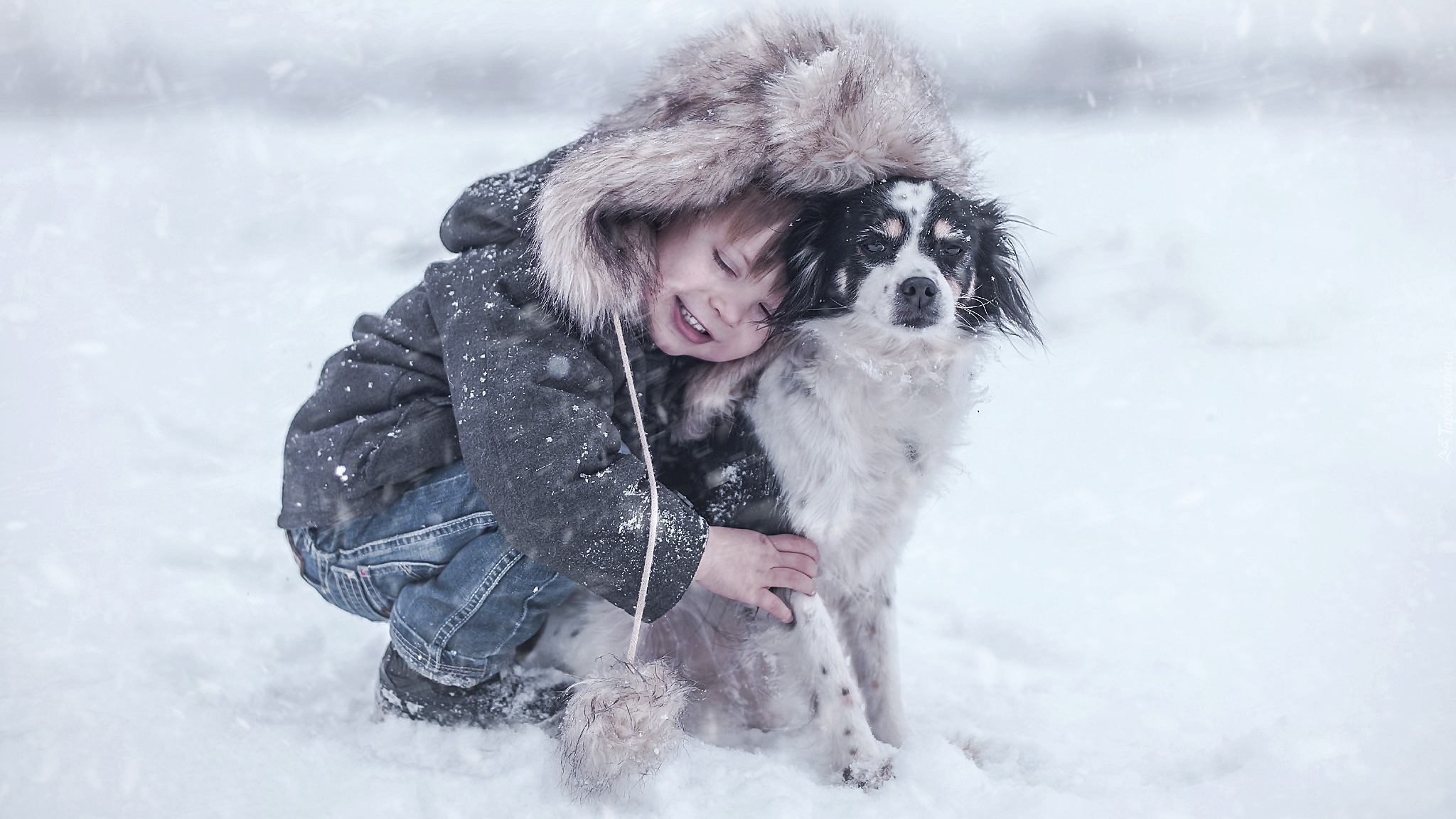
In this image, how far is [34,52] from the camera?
475 centimetres

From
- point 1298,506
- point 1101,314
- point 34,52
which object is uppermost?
point 34,52

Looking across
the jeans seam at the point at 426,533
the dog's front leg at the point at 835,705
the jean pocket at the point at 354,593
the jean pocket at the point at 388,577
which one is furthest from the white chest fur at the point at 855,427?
the jean pocket at the point at 354,593

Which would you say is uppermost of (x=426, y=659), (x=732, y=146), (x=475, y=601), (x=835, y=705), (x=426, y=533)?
(x=732, y=146)

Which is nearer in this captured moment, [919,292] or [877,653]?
[919,292]

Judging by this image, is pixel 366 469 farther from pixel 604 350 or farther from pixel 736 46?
pixel 736 46

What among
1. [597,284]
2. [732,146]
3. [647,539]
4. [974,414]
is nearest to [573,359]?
[597,284]

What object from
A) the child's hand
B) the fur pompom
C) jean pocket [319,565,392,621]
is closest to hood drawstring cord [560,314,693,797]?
the fur pompom

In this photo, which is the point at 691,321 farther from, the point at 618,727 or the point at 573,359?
the point at 618,727

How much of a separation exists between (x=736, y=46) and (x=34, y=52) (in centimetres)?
497

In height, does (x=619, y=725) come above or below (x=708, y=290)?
below

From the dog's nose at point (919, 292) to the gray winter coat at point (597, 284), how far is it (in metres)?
0.22

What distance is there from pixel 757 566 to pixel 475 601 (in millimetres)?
587

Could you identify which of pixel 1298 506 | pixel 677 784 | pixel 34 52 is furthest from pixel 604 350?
pixel 34 52

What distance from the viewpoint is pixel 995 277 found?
1900 mm
